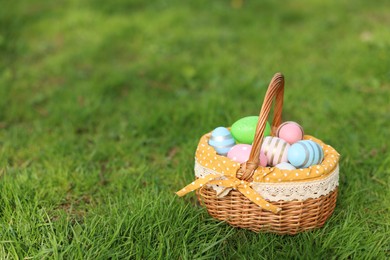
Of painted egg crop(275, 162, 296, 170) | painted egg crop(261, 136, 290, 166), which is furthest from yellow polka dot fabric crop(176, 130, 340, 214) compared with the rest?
painted egg crop(261, 136, 290, 166)

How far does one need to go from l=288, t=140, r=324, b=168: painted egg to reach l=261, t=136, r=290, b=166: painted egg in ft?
0.13

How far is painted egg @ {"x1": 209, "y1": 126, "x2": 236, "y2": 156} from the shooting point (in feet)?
8.50

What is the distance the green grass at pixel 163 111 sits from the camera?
2357 millimetres

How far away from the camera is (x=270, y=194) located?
2295 millimetres

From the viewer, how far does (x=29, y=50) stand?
5273 mm

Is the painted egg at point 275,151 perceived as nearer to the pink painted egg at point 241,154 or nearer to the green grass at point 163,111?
the pink painted egg at point 241,154

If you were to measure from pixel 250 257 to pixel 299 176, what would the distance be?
1.51 feet

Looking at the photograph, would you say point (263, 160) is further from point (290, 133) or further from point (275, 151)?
point (290, 133)

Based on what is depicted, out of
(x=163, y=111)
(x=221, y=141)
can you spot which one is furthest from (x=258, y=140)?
(x=163, y=111)

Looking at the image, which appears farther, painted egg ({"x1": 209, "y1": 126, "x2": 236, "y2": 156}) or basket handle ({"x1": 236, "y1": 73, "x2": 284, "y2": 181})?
painted egg ({"x1": 209, "y1": 126, "x2": 236, "y2": 156})

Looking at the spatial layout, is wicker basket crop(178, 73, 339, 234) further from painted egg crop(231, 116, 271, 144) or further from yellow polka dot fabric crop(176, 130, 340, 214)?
painted egg crop(231, 116, 271, 144)

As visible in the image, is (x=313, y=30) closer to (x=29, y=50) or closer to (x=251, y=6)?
(x=251, y=6)

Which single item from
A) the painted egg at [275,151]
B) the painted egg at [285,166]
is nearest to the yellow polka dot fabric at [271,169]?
the painted egg at [285,166]

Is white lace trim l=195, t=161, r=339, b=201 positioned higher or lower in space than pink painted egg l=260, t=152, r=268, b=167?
lower
